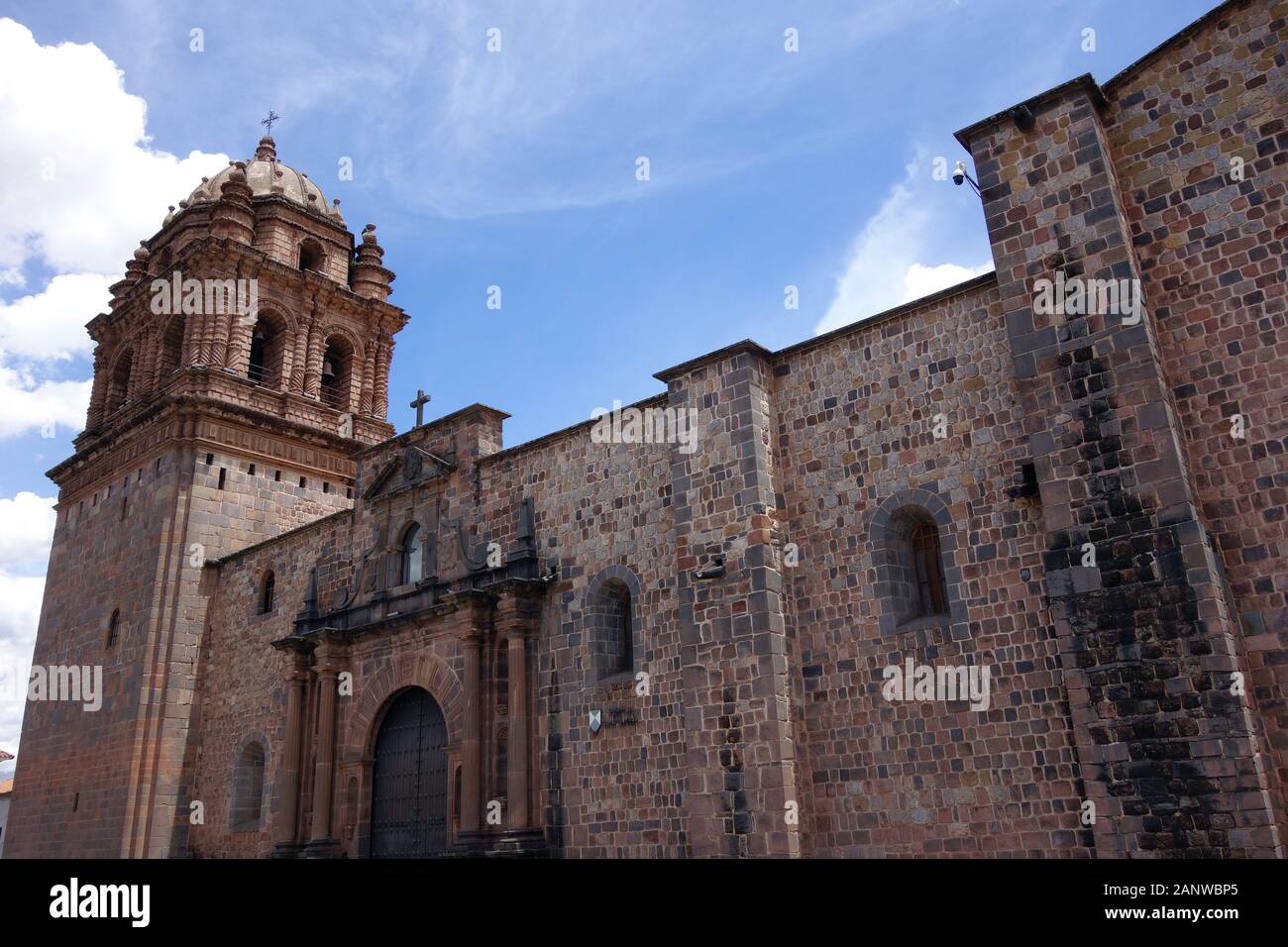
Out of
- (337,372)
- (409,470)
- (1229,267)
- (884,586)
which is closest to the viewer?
(1229,267)

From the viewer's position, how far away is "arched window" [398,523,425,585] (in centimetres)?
1702

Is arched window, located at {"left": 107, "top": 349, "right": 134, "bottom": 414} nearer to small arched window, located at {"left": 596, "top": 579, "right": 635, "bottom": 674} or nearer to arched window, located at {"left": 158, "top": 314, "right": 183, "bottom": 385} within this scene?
arched window, located at {"left": 158, "top": 314, "right": 183, "bottom": 385}

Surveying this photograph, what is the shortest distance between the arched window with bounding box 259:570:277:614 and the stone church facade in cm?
41

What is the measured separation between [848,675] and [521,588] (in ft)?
17.2

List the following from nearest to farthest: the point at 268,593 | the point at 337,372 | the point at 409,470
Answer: the point at 409,470 → the point at 268,593 → the point at 337,372

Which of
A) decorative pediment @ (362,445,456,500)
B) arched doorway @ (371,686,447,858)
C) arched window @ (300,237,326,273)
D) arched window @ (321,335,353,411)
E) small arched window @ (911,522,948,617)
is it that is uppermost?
arched window @ (300,237,326,273)

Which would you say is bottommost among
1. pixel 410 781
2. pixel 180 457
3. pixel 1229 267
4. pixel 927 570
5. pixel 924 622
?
pixel 410 781

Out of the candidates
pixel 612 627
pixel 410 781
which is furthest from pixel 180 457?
pixel 612 627

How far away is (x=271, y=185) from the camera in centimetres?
2573

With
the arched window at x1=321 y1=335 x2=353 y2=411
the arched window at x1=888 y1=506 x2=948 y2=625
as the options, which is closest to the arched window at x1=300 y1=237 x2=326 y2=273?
the arched window at x1=321 y1=335 x2=353 y2=411

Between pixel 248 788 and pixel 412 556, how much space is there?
5.96m

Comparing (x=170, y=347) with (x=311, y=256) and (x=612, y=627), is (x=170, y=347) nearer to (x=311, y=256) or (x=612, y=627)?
(x=311, y=256)
